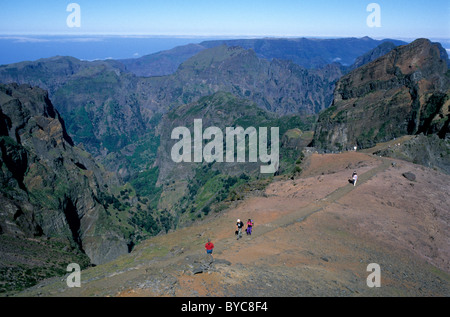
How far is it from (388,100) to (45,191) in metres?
107

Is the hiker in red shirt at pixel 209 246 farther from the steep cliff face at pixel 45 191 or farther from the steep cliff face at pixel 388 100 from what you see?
the steep cliff face at pixel 388 100

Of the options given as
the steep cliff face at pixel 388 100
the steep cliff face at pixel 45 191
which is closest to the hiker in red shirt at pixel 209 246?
the steep cliff face at pixel 45 191

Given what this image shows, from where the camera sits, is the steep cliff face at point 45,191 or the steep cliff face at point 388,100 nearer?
the steep cliff face at point 45,191

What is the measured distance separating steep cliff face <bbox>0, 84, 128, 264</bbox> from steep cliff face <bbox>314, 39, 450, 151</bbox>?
78520 mm

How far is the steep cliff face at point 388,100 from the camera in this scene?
8062cm

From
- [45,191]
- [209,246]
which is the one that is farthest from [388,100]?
[45,191]

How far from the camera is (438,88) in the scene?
84.9 meters

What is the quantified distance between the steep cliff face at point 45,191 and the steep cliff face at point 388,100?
258ft

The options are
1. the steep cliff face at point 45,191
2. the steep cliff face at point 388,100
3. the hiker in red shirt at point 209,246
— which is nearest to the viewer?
the hiker in red shirt at point 209,246

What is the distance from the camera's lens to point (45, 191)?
104m

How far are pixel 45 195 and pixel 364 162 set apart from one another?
9452 cm

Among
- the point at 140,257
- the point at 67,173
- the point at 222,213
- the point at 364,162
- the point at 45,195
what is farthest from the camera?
the point at 67,173

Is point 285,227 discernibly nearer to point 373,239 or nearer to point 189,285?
point 373,239
